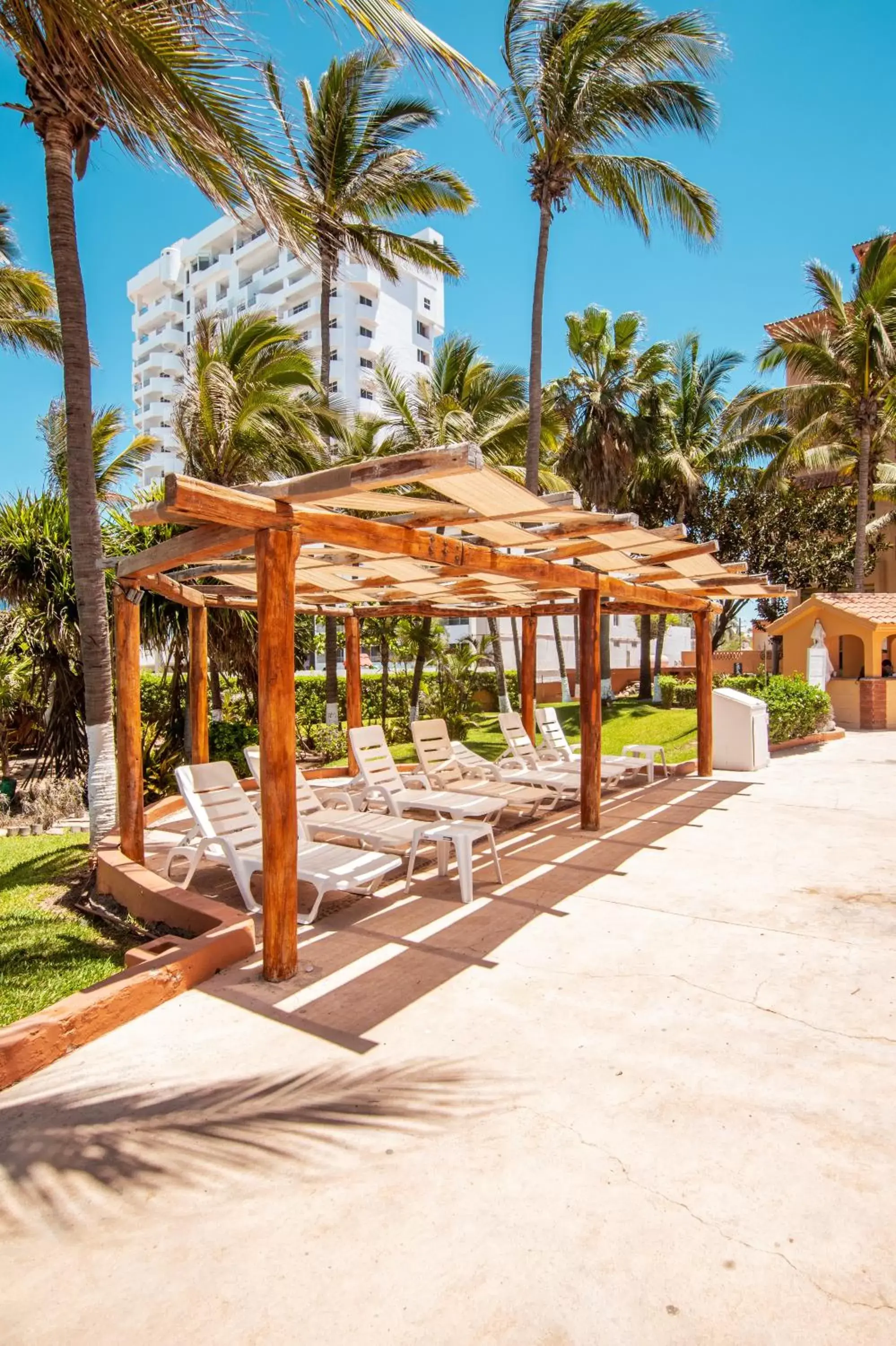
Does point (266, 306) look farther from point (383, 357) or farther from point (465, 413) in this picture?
point (465, 413)

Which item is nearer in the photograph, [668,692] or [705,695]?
[705,695]

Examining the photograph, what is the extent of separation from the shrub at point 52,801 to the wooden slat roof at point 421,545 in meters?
4.97

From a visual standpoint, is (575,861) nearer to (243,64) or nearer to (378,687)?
(243,64)

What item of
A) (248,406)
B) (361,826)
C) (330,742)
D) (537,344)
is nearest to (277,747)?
(361,826)

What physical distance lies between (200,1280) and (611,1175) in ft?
4.86

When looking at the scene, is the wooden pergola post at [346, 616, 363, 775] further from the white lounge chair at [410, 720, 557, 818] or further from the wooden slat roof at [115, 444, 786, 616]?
the white lounge chair at [410, 720, 557, 818]

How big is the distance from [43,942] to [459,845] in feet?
10.8

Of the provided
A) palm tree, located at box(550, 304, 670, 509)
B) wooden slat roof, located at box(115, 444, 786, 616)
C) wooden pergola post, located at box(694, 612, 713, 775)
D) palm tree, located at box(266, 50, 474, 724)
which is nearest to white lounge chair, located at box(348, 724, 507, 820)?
wooden slat roof, located at box(115, 444, 786, 616)

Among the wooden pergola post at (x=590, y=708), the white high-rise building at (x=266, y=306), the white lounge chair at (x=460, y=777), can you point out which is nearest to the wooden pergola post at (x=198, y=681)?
the white lounge chair at (x=460, y=777)

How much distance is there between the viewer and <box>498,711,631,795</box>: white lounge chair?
10.0 metres

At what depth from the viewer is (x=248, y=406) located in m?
13.4

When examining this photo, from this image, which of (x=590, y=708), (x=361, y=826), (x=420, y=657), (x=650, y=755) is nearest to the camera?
(x=361, y=826)

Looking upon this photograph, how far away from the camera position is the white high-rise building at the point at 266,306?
5606 cm

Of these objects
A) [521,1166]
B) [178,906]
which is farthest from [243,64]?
[521,1166]
